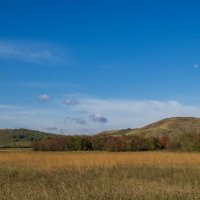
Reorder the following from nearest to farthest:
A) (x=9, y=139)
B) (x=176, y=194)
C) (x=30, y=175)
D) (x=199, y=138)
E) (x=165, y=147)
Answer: (x=176, y=194), (x=30, y=175), (x=199, y=138), (x=165, y=147), (x=9, y=139)

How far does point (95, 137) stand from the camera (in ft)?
286

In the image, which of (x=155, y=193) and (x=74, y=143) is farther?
(x=74, y=143)

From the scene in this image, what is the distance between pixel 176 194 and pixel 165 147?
71.1 meters

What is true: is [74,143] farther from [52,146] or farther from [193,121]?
[193,121]

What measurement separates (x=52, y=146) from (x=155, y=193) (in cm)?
7107

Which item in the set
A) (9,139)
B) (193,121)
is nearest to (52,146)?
(9,139)

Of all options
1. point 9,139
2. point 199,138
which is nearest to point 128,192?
point 199,138

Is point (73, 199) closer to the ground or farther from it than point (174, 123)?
closer to the ground

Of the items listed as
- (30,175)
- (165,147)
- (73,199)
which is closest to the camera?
(73,199)

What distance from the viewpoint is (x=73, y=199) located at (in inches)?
432

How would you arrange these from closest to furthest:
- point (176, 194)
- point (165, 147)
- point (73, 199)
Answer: point (73, 199), point (176, 194), point (165, 147)

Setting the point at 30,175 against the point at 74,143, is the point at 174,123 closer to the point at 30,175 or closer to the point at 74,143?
the point at 74,143

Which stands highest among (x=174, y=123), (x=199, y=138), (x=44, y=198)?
(x=174, y=123)

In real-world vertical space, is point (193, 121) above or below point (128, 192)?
above
